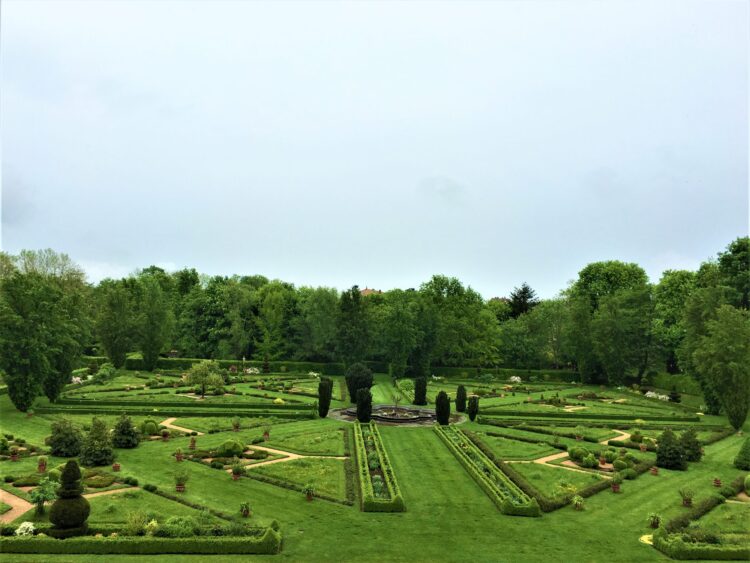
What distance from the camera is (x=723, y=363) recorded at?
46156 mm

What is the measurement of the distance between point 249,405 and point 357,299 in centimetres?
3337

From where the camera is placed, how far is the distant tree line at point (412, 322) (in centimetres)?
6041

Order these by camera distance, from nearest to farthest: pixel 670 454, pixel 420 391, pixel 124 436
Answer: pixel 670 454 < pixel 124 436 < pixel 420 391

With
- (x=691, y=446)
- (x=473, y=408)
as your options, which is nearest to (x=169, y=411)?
(x=473, y=408)

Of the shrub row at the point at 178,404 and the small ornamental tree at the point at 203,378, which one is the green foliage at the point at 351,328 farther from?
the shrub row at the point at 178,404

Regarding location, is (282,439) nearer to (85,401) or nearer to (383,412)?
(383,412)

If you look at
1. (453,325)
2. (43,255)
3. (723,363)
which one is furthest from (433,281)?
(43,255)

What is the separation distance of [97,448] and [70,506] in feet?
36.1

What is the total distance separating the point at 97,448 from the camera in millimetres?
31594

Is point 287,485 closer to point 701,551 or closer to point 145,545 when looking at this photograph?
point 145,545

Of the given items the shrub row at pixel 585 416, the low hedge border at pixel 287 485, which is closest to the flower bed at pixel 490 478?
the low hedge border at pixel 287 485

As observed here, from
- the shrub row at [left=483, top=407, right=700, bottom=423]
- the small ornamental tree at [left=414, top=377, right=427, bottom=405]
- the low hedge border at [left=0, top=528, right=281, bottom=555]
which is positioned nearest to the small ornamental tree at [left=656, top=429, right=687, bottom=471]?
the shrub row at [left=483, top=407, right=700, bottom=423]

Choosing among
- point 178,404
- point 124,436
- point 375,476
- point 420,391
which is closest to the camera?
point 375,476

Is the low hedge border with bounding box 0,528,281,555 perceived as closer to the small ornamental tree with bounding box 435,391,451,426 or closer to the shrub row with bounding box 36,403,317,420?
the small ornamental tree with bounding box 435,391,451,426
